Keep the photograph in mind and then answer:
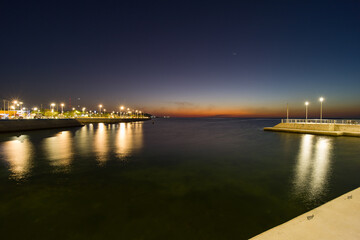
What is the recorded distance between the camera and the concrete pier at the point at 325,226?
4.55 meters

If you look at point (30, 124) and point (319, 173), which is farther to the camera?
point (30, 124)

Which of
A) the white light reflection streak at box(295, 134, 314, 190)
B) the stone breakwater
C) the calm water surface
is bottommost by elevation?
the white light reflection streak at box(295, 134, 314, 190)

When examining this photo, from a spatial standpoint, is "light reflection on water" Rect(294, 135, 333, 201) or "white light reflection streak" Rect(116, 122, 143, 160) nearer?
"light reflection on water" Rect(294, 135, 333, 201)

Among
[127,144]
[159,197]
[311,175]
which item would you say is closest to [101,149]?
[127,144]

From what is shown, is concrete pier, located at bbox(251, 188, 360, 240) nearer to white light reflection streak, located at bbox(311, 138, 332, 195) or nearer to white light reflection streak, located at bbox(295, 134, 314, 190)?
white light reflection streak, located at bbox(311, 138, 332, 195)

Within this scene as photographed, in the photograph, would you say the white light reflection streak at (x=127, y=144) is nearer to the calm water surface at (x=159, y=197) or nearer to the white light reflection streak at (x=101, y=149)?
the white light reflection streak at (x=101, y=149)

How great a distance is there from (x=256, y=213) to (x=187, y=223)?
3.17m

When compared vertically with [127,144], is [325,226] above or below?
above

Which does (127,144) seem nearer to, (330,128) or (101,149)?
(101,149)

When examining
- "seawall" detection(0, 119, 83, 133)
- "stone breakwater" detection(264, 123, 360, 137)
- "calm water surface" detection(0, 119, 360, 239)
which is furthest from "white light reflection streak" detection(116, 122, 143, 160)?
"stone breakwater" detection(264, 123, 360, 137)

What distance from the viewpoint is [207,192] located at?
10.6 meters

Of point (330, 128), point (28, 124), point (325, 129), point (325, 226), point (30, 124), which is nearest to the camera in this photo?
point (325, 226)

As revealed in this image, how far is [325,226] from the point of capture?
194 inches

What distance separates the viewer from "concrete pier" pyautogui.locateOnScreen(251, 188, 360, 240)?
455 centimetres
